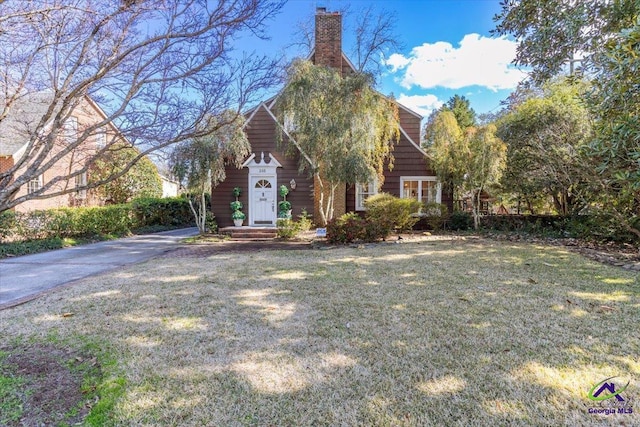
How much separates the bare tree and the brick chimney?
10678 millimetres

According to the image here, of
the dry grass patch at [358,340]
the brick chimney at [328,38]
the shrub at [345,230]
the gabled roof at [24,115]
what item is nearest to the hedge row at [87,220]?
the dry grass patch at [358,340]

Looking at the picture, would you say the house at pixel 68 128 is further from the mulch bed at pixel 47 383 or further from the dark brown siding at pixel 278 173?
the dark brown siding at pixel 278 173

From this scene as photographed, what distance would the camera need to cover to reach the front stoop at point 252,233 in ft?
38.4

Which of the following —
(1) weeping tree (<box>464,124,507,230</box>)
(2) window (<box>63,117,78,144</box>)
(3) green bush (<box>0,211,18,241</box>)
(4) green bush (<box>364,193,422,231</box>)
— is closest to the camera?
(2) window (<box>63,117,78,144</box>)

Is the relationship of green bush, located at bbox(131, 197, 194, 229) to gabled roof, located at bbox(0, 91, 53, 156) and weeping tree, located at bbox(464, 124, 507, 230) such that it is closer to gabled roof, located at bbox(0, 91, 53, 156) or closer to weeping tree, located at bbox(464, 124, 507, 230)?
gabled roof, located at bbox(0, 91, 53, 156)

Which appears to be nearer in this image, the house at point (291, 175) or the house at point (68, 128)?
the house at point (68, 128)

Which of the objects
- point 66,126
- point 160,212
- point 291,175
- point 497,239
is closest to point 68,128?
point 66,126

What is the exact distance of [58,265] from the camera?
775 centimetres

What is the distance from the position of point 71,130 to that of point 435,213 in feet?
38.5

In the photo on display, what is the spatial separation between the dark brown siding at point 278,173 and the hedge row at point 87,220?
4382 millimetres

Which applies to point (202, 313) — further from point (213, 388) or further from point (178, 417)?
point (178, 417)

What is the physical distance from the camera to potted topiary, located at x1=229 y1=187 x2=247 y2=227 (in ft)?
41.3

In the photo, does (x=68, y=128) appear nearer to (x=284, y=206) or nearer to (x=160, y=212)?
(x=284, y=206)

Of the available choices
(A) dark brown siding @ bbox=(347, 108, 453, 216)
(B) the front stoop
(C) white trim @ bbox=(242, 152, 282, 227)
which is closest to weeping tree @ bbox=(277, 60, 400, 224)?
(C) white trim @ bbox=(242, 152, 282, 227)
